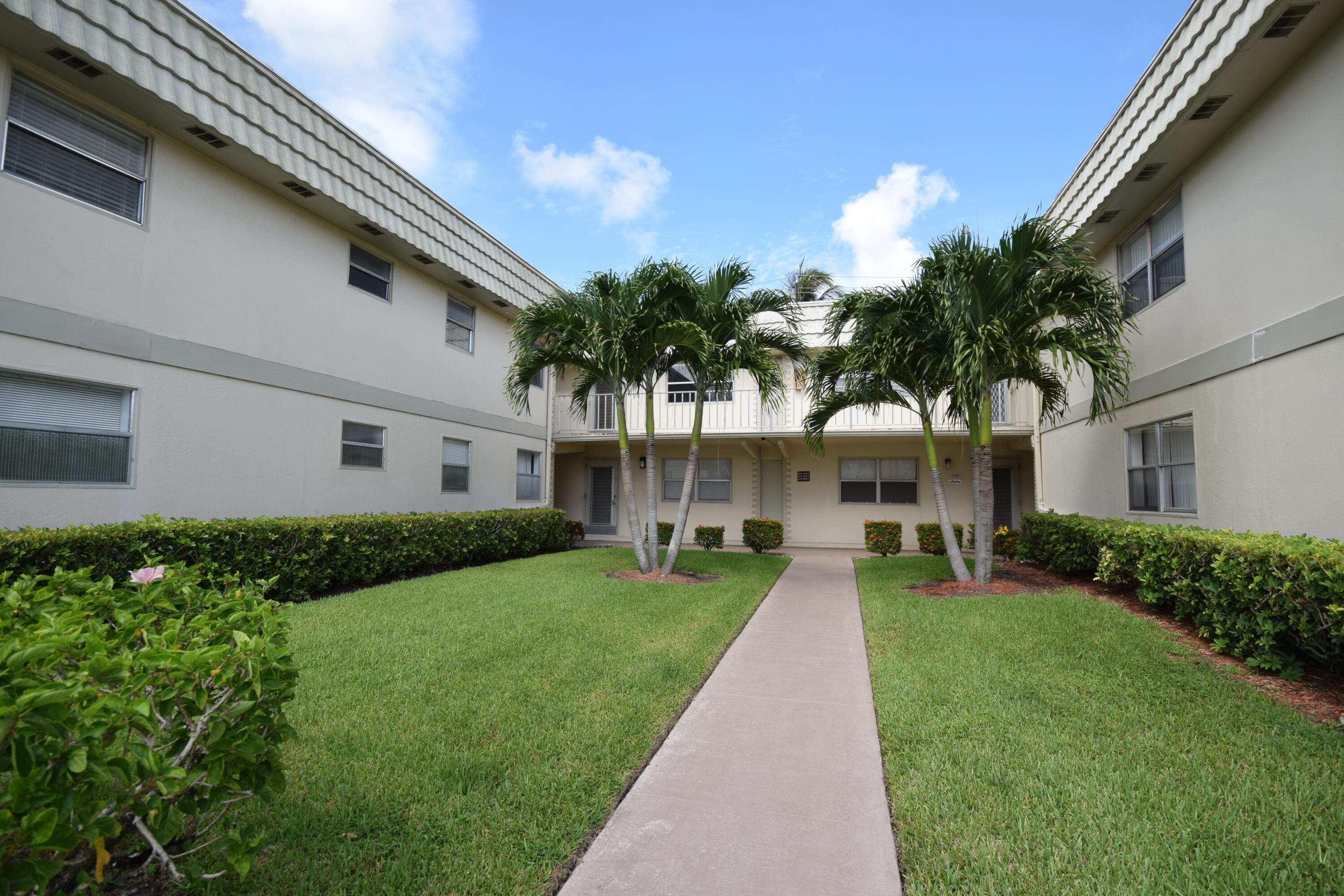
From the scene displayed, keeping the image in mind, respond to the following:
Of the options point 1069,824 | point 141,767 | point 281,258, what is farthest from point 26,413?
point 1069,824

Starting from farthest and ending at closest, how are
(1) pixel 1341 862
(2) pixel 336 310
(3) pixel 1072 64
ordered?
(3) pixel 1072 64
(2) pixel 336 310
(1) pixel 1341 862

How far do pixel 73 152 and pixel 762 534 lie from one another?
1194 centimetres

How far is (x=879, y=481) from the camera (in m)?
16.2

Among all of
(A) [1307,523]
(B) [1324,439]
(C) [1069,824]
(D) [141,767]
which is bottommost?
(C) [1069,824]

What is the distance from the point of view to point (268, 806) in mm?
2822

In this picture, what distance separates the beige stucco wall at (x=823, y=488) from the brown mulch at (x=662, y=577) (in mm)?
6795

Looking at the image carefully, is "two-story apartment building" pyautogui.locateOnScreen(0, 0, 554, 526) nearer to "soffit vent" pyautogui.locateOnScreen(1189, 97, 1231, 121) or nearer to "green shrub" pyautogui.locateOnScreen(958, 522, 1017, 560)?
"soffit vent" pyautogui.locateOnScreen(1189, 97, 1231, 121)

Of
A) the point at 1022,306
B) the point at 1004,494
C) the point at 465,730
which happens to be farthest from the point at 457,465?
the point at 1004,494

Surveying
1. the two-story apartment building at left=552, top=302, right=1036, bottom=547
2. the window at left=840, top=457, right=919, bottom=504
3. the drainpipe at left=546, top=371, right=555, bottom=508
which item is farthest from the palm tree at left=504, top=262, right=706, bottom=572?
the window at left=840, top=457, right=919, bottom=504

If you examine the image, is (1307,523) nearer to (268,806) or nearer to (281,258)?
(268,806)

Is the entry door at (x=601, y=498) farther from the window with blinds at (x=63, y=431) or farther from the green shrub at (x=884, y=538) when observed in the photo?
the window with blinds at (x=63, y=431)

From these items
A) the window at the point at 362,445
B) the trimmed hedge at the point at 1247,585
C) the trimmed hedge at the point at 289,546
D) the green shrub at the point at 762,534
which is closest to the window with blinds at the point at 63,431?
→ the trimmed hedge at the point at 289,546

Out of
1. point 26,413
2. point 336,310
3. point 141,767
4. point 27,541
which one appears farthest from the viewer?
point 336,310

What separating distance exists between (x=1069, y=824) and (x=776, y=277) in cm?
935
